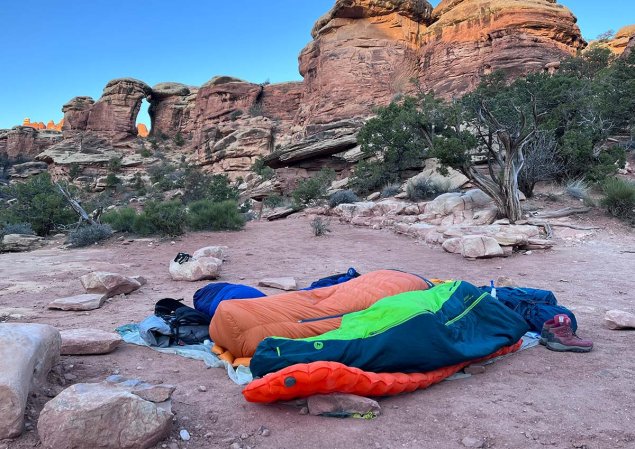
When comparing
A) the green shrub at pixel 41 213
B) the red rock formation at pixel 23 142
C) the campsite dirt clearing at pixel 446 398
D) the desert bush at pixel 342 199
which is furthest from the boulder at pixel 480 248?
the red rock formation at pixel 23 142

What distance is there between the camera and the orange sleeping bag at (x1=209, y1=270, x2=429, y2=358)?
2.66 metres

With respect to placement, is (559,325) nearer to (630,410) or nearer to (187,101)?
(630,410)

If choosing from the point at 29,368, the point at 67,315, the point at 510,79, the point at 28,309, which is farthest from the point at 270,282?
the point at 510,79

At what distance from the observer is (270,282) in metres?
5.45

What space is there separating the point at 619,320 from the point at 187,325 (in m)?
3.56

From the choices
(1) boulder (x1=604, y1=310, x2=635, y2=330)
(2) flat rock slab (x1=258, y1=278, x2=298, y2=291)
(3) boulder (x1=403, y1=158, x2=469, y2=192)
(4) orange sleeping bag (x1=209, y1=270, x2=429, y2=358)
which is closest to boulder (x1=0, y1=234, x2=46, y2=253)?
(2) flat rock slab (x1=258, y1=278, x2=298, y2=291)

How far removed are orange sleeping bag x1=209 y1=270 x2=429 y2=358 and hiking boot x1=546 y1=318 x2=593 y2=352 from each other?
115 centimetres

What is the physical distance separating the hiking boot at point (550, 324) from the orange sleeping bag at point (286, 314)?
3.71ft

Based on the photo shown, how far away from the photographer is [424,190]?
1407cm

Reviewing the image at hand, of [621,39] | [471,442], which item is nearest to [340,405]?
[471,442]

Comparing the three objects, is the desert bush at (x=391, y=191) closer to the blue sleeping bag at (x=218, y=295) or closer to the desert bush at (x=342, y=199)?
the desert bush at (x=342, y=199)

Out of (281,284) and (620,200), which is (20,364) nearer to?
(281,284)

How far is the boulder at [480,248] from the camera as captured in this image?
7.09 m

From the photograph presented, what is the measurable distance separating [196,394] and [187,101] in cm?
4535
